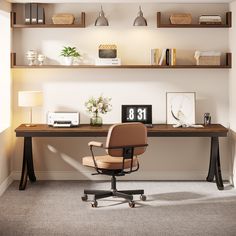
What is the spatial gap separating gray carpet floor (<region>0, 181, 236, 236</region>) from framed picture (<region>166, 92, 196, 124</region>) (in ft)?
2.53

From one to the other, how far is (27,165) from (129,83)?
61.1 inches

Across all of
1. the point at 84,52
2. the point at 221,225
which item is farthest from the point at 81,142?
the point at 221,225

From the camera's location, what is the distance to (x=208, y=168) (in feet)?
21.8

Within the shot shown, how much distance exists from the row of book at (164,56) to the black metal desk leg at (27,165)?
1.73 m

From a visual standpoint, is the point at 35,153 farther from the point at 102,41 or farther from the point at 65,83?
the point at 102,41

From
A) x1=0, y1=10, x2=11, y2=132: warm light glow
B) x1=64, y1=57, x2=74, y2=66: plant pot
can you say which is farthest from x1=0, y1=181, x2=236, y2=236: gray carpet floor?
x1=64, y1=57, x2=74, y2=66: plant pot

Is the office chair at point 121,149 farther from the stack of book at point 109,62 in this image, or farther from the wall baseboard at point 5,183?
the stack of book at point 109,62

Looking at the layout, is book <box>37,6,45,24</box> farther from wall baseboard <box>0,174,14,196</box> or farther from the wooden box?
wall baseboard <box>0,174,14,196</box>

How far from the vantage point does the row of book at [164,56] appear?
6.36 metres

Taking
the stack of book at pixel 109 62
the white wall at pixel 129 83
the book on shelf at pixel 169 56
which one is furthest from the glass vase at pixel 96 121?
the book on shelf at pixel 169 56

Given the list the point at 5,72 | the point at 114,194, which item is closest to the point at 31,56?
the point at 5,72

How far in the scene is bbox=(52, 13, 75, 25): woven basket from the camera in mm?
6297

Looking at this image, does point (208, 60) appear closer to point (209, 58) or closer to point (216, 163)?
point (209, 58)

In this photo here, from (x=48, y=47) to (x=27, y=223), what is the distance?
2450 mm
